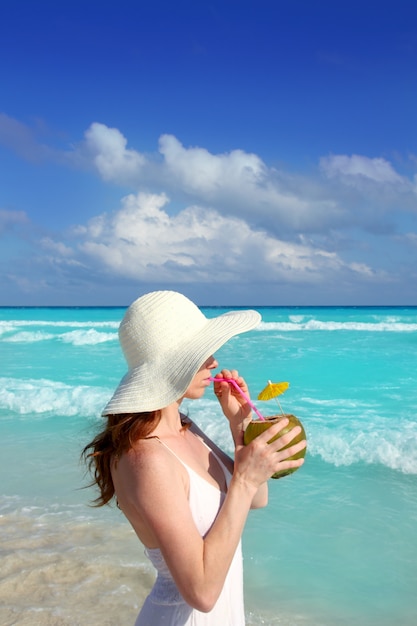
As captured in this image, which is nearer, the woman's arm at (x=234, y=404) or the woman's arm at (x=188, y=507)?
the woman's arm at (x=188, y=507)

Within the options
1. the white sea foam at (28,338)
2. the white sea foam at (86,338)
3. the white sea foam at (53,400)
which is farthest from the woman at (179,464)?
the white sea foam at (28,338)

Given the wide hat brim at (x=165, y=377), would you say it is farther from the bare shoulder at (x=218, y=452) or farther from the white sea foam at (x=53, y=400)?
the white sea foam at (x=53, y=400)

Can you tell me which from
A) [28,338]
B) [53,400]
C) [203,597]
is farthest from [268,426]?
[28,338]

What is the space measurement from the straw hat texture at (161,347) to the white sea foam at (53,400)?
→ 27.4 ft

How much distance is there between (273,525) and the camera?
5.54 m

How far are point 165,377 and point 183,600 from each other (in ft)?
2.43

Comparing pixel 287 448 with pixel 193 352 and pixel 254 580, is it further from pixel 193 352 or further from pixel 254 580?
pixel 254 580

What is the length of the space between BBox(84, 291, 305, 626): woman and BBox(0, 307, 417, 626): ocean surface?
2.13m

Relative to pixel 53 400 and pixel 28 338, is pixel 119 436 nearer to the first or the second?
pixel 53 400

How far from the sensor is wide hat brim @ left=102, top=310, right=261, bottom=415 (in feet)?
6.68

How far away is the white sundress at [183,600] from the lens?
6.44ft

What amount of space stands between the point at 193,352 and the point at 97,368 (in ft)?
48.4

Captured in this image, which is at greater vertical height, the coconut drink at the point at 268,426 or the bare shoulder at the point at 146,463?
the coconut drink at the point at 268,426

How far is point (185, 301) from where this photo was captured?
2252mm
